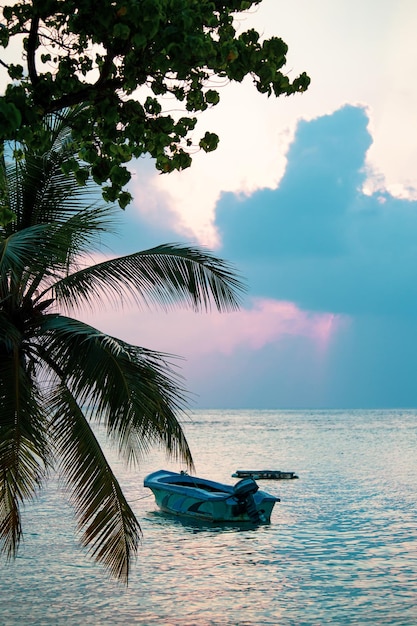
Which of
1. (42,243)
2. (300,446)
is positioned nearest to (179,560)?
(42,243)

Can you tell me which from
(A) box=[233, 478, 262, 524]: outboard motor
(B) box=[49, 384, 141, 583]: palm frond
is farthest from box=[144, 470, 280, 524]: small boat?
(B) box=[49, 384, 141, 583]: palm frond

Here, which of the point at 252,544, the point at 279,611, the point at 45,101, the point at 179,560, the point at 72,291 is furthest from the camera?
the point at 252,544

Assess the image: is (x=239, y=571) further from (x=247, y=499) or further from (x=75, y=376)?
(x=75, y=376)

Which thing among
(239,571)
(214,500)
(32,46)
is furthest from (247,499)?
(32,46)

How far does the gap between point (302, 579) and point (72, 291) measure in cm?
1090

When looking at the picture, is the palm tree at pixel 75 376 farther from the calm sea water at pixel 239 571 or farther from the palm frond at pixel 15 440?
the calm sea water at pixel 239 571

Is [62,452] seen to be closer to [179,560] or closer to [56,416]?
[56,416]

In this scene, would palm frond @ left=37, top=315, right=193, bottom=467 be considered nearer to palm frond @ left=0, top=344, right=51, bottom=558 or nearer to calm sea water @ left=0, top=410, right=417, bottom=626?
palm frond @ left=0, top=344, right=51, bottom=558

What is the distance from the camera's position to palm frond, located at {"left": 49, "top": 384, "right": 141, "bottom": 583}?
415 inches

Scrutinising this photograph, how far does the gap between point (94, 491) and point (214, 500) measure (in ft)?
56.0

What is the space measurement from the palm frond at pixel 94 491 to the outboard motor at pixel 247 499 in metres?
14.9

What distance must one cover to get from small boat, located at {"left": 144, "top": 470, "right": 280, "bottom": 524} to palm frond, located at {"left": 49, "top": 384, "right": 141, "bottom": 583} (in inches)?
570

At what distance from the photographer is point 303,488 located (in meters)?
43.4

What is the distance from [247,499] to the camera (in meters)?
26.7
